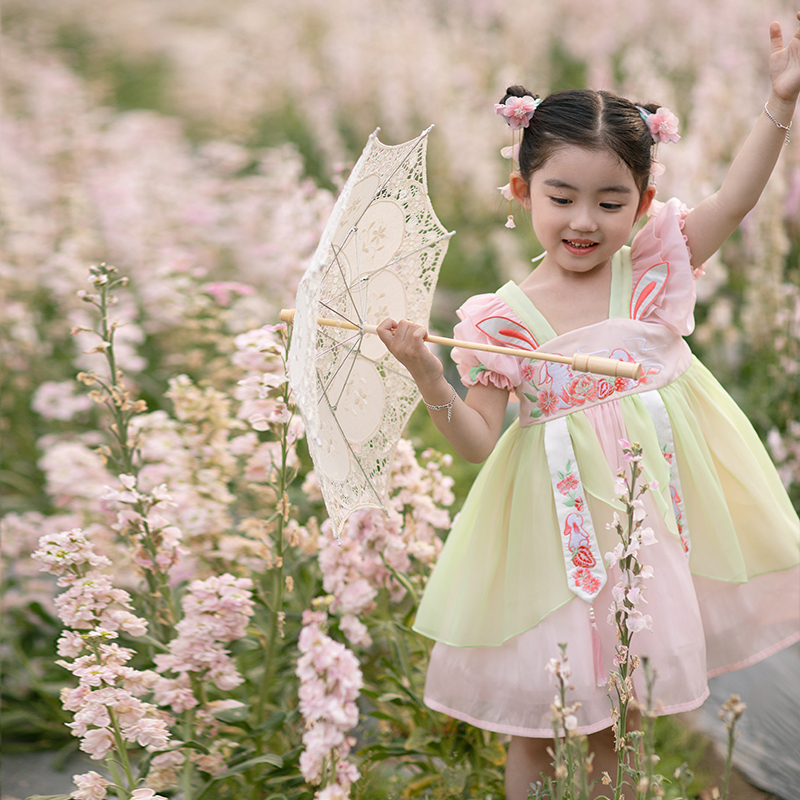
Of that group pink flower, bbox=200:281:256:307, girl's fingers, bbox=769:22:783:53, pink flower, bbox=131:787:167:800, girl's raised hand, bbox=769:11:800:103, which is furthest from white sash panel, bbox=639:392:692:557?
pink flower, bbox=200:281:256:307

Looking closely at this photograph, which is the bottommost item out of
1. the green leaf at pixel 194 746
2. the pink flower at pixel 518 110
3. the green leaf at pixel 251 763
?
the green leaf at pixel 251 763

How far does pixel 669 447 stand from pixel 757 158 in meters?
0.61

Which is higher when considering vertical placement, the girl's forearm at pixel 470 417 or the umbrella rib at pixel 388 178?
the umbrella rib at pixel 388 178

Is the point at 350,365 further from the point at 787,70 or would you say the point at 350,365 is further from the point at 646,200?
the point at 787,70

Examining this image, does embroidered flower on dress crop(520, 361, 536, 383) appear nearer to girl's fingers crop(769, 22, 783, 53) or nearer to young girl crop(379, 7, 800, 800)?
young girl crop(379, 7, 800, 800)

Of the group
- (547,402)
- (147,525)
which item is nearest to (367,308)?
(547,402)

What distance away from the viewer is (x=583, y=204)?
5.46 ft

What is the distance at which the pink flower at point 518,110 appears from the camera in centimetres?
176

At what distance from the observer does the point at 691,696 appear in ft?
5.28

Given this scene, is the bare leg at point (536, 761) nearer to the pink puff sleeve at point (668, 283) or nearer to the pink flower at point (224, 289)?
the pink puff sleeve at point (668, 283)

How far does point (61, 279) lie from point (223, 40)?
295 inches

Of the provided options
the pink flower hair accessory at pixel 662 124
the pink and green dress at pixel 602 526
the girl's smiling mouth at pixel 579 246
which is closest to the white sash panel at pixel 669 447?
Answer: the pink and green dress at pixel 602 526

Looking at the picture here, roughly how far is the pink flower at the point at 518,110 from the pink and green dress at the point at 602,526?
35cm

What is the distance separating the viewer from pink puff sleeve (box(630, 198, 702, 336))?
176 centimetres
